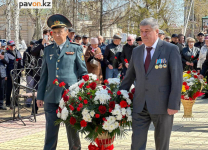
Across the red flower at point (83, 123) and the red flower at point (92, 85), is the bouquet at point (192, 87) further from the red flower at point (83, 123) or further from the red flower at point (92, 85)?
the red flower at point (83, 123)

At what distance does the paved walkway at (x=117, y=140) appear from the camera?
643 cm

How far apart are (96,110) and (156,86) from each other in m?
0.79

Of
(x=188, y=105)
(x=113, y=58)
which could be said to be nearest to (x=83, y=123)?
(x=188, y=105)

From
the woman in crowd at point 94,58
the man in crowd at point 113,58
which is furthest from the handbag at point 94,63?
the man in crowd at point 113,58

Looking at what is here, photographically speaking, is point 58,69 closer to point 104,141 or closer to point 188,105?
point 104,141

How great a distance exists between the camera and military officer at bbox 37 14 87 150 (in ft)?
16.9

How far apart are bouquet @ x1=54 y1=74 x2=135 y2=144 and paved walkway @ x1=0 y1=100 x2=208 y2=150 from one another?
178 centimetres

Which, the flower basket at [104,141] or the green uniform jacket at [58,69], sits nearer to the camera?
the flower basket at [104,141]

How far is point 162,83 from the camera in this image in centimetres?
432

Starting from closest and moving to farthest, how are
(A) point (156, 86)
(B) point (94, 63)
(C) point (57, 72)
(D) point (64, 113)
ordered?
(A) point (156, 86)
(D) point (64, 113)
(C) point (57, 72)
(B) point (94, 63)

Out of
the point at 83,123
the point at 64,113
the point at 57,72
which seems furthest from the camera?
the point at 57,72

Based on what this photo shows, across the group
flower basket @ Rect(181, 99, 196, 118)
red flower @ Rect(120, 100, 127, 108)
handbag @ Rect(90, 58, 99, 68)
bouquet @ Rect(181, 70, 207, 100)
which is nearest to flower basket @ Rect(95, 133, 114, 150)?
red flower @ Rect(120, 100, 127, 108)

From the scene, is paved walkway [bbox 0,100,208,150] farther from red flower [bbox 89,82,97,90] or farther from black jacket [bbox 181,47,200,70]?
black jacket [bbox 181,47,200,70]

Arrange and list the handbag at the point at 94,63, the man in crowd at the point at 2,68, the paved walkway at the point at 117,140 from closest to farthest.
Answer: the paved walkway at the point at 117,140 → the man in crowd at the point at 2,68 → the handbag at the point at 94,63
